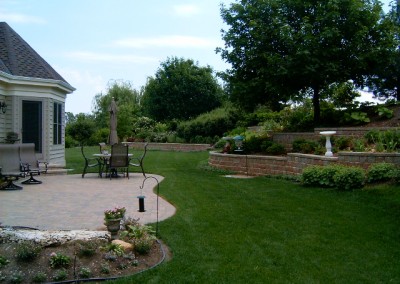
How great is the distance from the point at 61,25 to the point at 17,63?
2.10 meters

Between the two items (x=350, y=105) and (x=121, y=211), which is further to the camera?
(x=350, y=105)

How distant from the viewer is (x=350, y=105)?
46.9 ft

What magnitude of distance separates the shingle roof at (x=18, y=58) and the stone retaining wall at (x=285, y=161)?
6.08m

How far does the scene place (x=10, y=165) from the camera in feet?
34.3

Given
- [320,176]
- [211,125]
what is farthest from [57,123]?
[211,125]

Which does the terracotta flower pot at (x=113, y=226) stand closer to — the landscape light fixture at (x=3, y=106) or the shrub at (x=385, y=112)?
the landscape light fixture at (x=3, y=106)

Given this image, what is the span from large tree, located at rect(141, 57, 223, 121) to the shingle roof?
810 inches

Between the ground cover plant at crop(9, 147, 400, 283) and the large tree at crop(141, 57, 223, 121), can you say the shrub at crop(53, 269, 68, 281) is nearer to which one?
the ground cover plant at crop(9, 147, 400, 283)

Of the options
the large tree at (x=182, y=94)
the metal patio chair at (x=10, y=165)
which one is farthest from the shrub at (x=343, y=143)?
the large tree at (x=182, y=94)

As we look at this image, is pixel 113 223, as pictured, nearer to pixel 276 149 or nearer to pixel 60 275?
pixel 60 275

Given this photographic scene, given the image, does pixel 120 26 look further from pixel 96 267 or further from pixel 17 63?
pixel 96 267

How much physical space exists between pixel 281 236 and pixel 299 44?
7.75 meters

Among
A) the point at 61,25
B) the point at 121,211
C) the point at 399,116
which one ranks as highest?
the point at 61,25

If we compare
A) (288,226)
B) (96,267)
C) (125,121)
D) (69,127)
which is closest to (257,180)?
(288,226)
